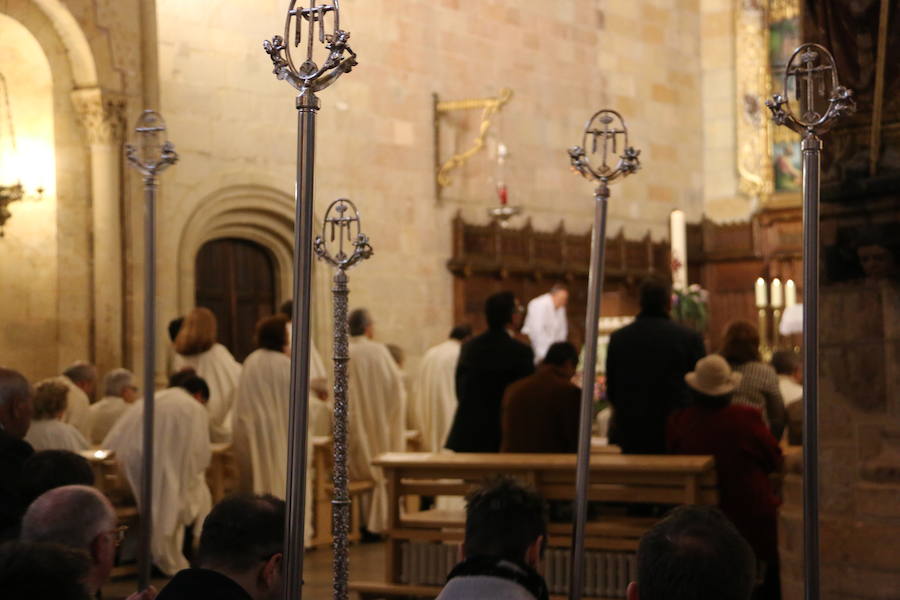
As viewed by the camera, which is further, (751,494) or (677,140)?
(677,140)

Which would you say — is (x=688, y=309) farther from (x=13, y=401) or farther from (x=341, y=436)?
(x=341, y=436)

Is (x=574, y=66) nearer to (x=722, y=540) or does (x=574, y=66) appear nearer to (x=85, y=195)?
(x=85, y=195)

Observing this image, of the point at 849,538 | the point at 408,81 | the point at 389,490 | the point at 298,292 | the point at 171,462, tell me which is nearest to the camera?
the point at 298,292

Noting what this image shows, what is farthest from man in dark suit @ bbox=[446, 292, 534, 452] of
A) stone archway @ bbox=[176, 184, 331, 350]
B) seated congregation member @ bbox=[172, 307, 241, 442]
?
stone archway @ bbox=[176, 184, 331, 350]

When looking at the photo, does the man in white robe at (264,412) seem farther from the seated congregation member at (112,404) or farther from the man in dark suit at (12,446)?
the man in dark suit at (12,446)

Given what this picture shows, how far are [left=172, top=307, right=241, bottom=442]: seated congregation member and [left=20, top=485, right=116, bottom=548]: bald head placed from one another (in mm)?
5371

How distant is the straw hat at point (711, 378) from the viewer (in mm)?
6348

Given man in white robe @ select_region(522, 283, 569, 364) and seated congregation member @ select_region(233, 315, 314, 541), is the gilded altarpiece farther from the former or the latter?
seated congregation member @ select_region(233, 315, 314, 541)

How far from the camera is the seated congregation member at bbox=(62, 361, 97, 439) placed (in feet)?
28.5

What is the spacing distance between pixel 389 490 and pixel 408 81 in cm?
829

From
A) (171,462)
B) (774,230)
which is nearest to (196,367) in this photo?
(171,462)

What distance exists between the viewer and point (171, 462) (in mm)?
8078

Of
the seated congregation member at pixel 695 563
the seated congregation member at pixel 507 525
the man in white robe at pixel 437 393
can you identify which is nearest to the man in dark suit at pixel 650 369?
the seated congregation member at pixel 507 525

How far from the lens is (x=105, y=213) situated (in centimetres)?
1073
